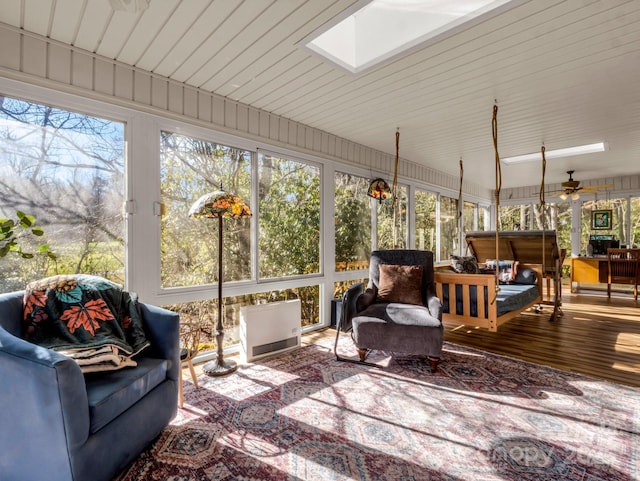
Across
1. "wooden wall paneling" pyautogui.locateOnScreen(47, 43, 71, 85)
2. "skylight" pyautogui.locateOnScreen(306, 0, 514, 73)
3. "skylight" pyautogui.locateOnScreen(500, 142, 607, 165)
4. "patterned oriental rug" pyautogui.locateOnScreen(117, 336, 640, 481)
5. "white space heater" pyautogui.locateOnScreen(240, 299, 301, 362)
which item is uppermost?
"skylight" pyautogui.locateOnScreen(306, 0, 514, 73)

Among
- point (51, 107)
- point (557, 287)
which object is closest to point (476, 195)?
point (557, 287)

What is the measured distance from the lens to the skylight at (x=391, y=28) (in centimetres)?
211

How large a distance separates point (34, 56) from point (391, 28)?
2.52 m

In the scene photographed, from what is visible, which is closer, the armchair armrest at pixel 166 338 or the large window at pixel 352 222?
the armchair armrest at pixel 166 338

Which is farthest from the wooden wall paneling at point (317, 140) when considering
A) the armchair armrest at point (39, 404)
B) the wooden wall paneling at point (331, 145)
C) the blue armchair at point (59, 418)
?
the armchair armrest at point (39, 404)

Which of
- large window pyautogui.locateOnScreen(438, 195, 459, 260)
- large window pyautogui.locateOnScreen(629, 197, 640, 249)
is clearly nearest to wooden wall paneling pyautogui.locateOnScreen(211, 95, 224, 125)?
large window pyautogui.locateOnScreen(438, 195, 459, 260)

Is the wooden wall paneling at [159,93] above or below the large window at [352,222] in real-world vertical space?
above

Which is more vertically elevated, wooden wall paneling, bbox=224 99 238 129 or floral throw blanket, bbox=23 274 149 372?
wooden wall paneling, bbox=224 99 238 129

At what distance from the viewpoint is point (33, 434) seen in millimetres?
1366

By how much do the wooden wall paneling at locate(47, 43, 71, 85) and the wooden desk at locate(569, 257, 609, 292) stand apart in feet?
29.2

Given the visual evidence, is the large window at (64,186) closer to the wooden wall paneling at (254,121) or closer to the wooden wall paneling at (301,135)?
the wooden wall paneling at (254,121)

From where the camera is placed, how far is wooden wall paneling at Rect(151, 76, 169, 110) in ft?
9.30

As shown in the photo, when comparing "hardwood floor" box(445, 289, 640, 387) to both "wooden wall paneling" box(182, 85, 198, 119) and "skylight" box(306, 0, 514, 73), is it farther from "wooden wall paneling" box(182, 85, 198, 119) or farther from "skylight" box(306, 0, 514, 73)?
"wooden wall paneling" box(182, 85, 198, 119)

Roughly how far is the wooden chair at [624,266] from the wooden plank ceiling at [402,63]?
309cm
